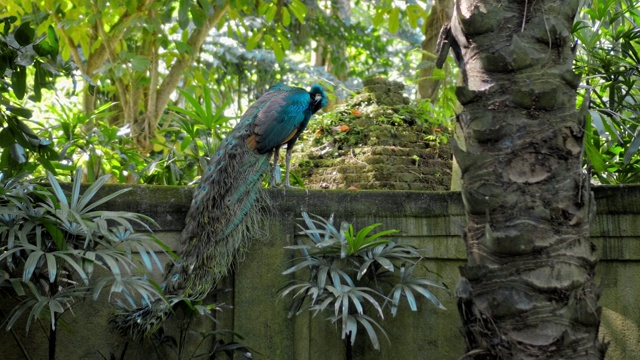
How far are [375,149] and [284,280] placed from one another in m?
1.50

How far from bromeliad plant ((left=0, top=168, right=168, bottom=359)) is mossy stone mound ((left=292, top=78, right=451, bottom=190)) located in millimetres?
1922

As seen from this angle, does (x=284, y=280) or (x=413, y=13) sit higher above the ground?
(x=413, y=13)

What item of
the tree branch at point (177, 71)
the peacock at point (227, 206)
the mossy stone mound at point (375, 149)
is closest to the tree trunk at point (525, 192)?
the peacock at point (227, 206)

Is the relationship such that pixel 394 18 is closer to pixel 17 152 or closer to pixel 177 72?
pixel 177 72

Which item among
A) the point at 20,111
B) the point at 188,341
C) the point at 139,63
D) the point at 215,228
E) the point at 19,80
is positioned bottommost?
the point at 188,341

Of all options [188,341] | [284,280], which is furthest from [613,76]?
[188,341]

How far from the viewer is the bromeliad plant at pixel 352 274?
141 inches

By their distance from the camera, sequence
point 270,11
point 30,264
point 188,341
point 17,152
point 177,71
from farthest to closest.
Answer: point 177,71
point 270,11
point 188,341
point 17,152
point 30,264

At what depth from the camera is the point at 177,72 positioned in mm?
7383

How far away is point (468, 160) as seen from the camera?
89.7 inches

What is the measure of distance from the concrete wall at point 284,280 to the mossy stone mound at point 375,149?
912mm

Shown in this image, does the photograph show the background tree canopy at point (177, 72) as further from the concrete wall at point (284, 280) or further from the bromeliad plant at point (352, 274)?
the bromeliad plant at point (352, 274)

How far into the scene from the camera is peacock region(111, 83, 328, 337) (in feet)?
12.2

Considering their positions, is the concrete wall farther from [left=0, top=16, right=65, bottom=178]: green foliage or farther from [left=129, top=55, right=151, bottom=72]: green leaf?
[left=129, top=55, right=151, bottom=72]: green leaf
